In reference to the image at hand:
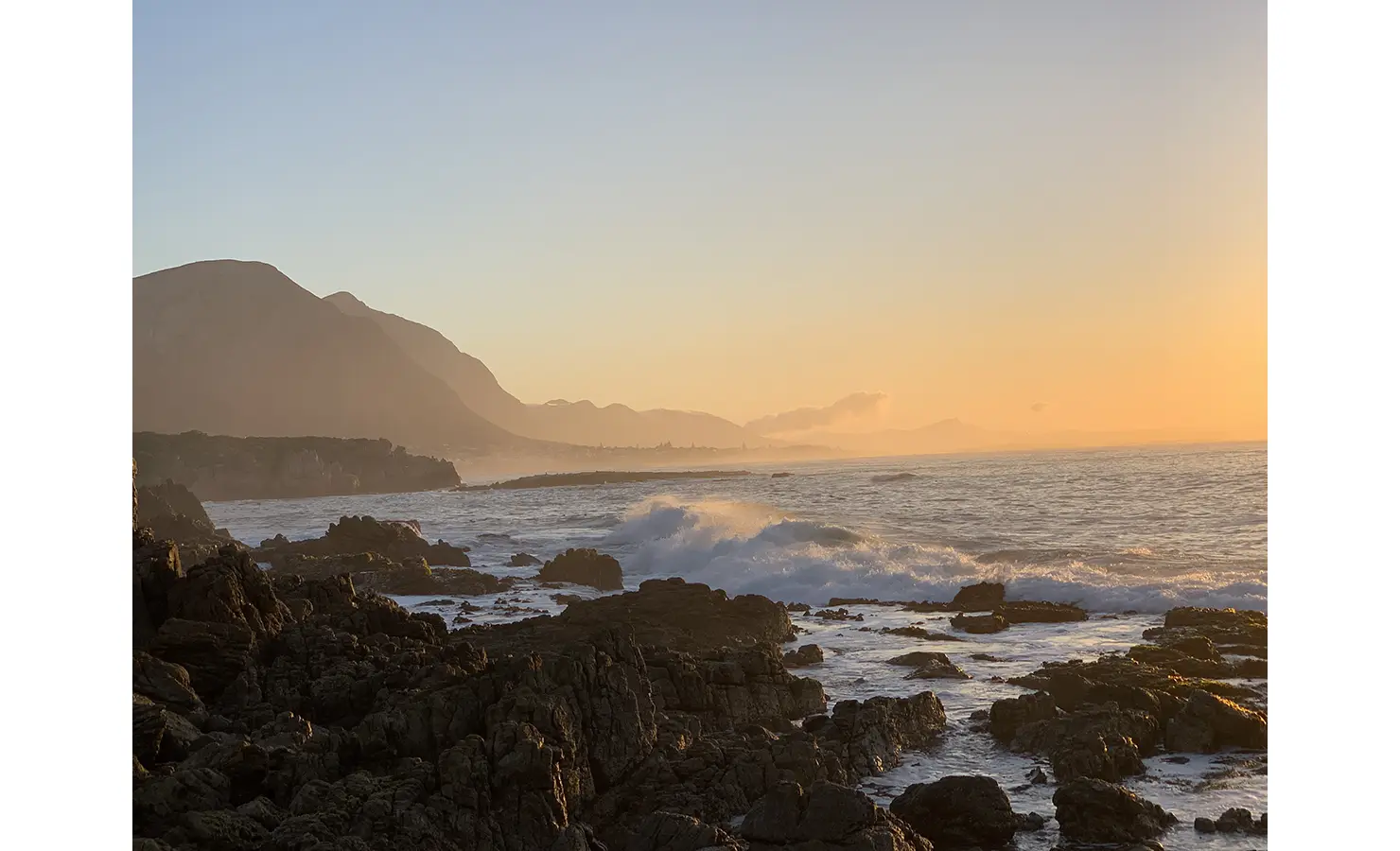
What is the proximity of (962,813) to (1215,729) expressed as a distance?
373 centimetres

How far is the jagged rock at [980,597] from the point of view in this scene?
1939 cm

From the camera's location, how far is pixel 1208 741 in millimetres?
9695

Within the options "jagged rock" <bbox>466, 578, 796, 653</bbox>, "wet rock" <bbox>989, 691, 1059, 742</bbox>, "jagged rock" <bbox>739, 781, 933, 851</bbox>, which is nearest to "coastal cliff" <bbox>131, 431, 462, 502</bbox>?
"jagged rock" <bbox>466, 578, 796, 653</bbox>

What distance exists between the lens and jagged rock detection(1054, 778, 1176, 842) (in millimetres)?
7465

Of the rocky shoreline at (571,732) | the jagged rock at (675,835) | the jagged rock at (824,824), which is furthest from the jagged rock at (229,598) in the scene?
the jagged rock at (824,824)

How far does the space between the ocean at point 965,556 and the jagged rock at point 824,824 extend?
4.59 ft

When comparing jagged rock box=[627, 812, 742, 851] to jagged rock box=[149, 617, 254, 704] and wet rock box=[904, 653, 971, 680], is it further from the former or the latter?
wet rock box=[904, 653, 971, 680]

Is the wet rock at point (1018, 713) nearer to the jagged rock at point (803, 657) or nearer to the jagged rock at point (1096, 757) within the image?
the jagged rock at point (1096, 757)

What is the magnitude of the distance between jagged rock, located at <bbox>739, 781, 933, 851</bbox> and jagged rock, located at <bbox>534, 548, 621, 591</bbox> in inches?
707
